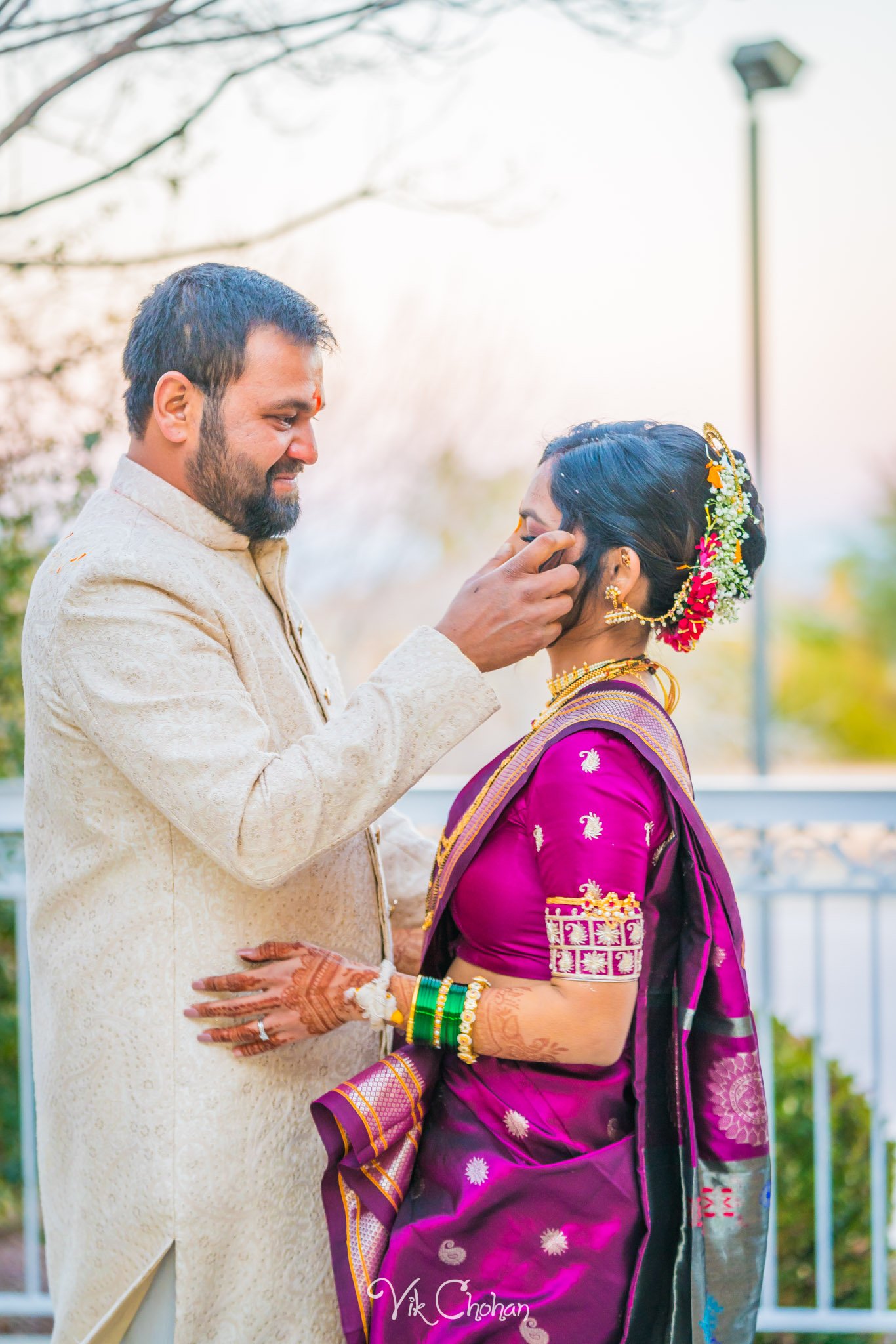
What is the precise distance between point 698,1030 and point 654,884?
0.78ft

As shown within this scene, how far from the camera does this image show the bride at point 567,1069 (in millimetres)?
1627

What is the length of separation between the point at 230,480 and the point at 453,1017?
3.01 ft

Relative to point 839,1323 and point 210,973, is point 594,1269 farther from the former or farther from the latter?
point 839,1323

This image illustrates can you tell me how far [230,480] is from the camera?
187 cm

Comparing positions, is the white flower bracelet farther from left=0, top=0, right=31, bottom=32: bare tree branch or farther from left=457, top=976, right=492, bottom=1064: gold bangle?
left=0, top=0, right=31, bottom=32: bare tree branch

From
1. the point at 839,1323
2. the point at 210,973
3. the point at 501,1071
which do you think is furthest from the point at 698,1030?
the point at 839,1323

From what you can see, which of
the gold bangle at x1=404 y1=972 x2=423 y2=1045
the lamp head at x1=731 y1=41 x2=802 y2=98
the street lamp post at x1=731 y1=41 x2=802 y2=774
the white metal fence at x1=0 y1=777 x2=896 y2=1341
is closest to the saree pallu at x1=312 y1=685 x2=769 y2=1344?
the gold bangle at x1=404 y1=972 x2=423 y2=1045

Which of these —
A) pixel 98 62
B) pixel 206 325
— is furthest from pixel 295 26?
pixel 206 325

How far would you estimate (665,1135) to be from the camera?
5.63ft

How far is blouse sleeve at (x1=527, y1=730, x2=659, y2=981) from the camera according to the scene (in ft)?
5.20

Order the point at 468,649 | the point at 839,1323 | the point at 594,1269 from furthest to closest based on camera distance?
the point at 839,1323
the point at 468,649
the point at 594,1269

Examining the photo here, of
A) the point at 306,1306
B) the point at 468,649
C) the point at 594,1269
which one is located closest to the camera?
the point at 594,1269

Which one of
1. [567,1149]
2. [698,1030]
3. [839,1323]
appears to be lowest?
[839,1323]

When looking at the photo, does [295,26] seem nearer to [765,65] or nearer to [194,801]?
[194,801]
